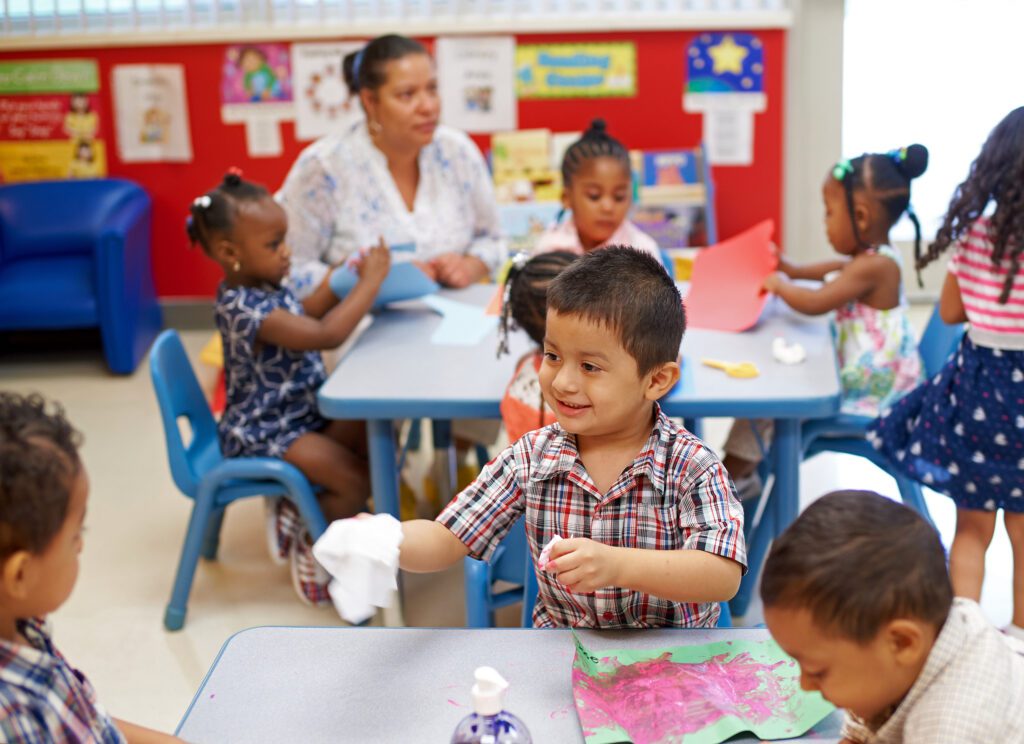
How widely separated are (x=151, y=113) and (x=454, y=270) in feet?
7.96

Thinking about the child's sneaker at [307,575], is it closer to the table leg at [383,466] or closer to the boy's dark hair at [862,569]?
the table leg at [383,466]

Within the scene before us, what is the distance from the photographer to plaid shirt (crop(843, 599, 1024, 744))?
3.36 feet

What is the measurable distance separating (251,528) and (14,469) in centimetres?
241

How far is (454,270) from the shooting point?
10.3 ft

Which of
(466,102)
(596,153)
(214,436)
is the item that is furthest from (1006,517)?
(466,102)

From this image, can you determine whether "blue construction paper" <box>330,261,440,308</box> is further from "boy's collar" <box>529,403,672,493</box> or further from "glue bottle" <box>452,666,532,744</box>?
"glue bottle" <box>452,666,532,744</box>

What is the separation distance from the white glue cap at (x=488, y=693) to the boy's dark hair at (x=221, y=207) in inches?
69.2

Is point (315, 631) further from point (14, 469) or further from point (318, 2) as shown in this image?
point (318, 2)

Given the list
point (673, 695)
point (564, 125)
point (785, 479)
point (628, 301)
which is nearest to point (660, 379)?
point (628, 301)

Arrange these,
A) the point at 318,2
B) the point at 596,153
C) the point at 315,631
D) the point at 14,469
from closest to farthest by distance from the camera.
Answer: the point at 14,469 < the point at 315,631 < the point at 596,153 < the point at 318,2

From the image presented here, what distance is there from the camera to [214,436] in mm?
3012

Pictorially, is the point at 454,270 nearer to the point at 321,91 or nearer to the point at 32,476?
the point at 321,91

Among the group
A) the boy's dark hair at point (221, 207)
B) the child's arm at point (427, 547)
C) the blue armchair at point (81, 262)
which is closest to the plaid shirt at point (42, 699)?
the child's arm at point (427, 547)

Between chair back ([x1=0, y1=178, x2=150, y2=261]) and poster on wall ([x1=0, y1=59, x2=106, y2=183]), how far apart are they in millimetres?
236
